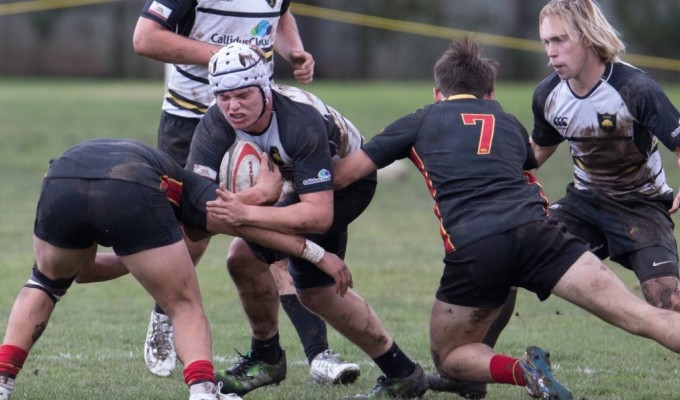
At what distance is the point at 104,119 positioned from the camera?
71.9 feet

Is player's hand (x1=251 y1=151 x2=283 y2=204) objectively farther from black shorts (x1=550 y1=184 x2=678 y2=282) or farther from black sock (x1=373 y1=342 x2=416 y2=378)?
black shorts (x1=550 y1=184 x2=678 y2=282)

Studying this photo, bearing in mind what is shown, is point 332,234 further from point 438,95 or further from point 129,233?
point 129,233

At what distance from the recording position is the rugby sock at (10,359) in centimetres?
520

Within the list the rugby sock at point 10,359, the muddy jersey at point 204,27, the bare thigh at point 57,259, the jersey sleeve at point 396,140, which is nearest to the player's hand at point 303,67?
the muddy jersey at point 204,27

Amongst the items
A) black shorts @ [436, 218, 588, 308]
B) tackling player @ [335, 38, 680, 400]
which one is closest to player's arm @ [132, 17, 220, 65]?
tackling player @ [335, 38, 680, 400]

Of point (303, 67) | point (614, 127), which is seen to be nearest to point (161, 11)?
point (303, 67)

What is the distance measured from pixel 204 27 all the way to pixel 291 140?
4.74 ft

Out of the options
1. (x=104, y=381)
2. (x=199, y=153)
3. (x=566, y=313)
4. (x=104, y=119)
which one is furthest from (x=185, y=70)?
(x=104, y=119)

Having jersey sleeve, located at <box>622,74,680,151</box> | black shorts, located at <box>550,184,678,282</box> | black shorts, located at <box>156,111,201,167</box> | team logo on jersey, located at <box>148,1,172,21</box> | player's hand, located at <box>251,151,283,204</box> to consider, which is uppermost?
jersey sleeve, located at <box>622,74,680,151</box>

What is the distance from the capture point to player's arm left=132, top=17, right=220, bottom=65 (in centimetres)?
631

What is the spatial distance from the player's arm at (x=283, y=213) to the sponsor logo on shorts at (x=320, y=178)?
0.05 metres

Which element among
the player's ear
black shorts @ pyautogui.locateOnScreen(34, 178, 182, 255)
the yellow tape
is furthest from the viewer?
the yellow tape

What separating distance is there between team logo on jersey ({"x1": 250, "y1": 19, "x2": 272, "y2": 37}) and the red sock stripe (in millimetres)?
2227

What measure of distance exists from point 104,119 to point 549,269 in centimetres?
1764
